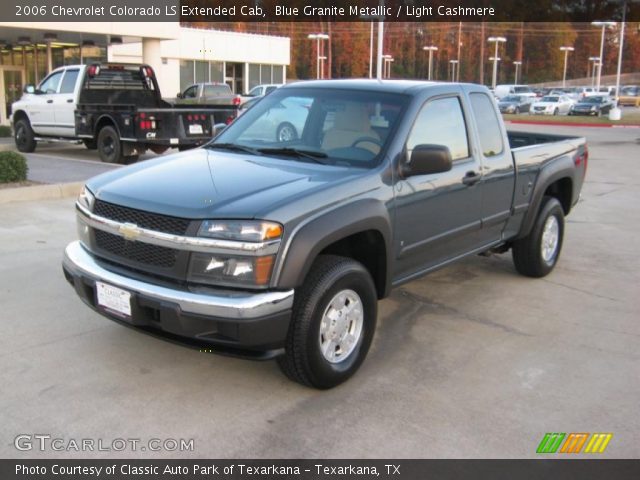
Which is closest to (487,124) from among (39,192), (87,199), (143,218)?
(143,218)

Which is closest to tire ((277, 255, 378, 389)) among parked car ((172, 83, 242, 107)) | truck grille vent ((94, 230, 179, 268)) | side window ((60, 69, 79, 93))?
truck grille vent ((94, 230, 179, 268))

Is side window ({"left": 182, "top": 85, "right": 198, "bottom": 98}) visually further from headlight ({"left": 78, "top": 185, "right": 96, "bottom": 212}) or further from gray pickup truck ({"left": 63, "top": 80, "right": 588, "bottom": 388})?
headlight ({"left": 78, "top": 185, "right": 96, "bottom": 212})

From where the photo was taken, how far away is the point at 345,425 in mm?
3633

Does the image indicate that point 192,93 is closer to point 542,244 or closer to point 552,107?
point 542,244

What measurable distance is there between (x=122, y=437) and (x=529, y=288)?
4.15m

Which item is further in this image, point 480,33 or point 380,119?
point 480,33

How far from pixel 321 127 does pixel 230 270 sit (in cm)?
165

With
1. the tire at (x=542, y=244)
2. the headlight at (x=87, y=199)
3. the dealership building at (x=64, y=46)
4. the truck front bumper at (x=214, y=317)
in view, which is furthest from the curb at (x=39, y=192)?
the dealership building at (x=64, y=46)

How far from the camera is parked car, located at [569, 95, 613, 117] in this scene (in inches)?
1736

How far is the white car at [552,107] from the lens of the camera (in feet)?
149

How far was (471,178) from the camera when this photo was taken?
511 centimetres

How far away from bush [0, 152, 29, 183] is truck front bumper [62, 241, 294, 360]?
6.80 m
